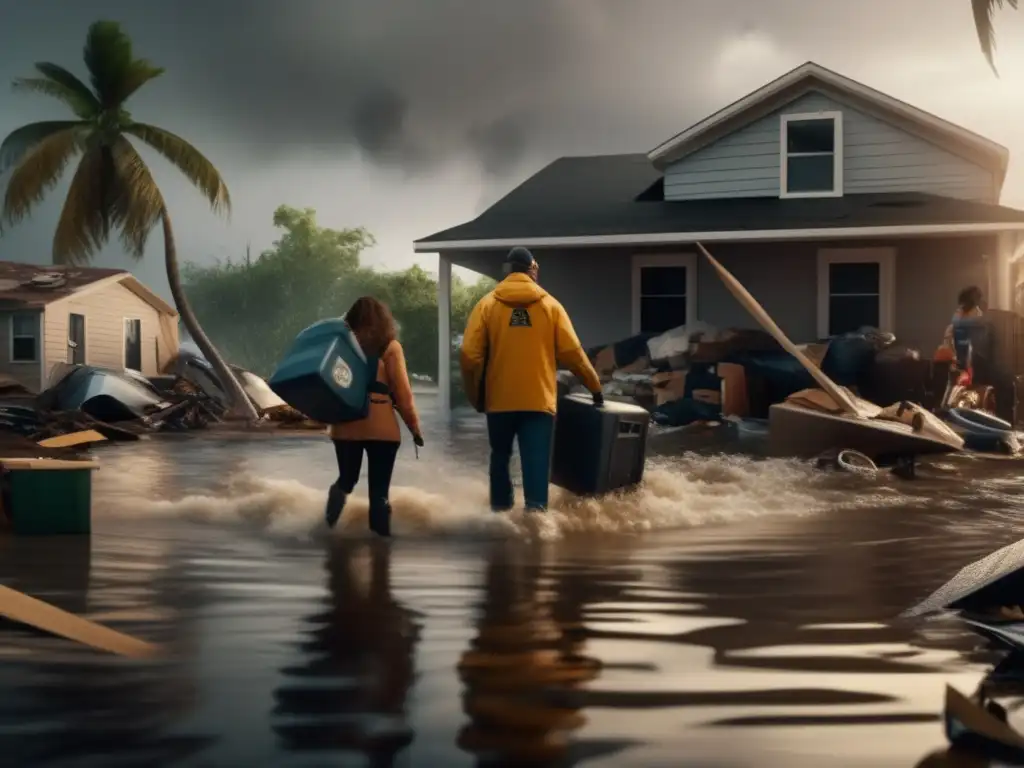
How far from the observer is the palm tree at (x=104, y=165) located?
2889 centimetres

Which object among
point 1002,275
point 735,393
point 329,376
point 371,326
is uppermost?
point 1002,275

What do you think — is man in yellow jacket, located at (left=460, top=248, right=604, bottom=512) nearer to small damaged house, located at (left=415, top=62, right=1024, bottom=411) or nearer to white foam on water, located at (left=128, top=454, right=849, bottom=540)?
white foam on water, located at (left=128, top=454, right=849, bottom=540)

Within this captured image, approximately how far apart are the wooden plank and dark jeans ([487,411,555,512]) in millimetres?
3507

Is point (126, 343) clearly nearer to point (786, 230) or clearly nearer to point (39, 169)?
point (39, 169)

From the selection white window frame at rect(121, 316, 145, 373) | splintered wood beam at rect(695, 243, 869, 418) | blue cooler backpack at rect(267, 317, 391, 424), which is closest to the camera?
blue cooler backpack at rect(267, 317, 391, 424)

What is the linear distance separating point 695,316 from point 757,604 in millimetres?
16386

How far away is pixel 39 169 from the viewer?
95.5 feet

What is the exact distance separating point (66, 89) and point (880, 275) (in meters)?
20.5

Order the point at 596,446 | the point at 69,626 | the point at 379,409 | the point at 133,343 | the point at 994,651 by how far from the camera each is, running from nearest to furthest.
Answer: the point at 994,651 < the point at 69,626 < the point at 379,409 < the point at 596,446 < the point at 133,343

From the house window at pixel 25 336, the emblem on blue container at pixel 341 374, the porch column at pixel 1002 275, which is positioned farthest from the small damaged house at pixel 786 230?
the house window at pixel 25 336

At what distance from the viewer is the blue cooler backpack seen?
729 cm

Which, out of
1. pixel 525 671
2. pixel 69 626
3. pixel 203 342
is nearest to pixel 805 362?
pixel 525 671

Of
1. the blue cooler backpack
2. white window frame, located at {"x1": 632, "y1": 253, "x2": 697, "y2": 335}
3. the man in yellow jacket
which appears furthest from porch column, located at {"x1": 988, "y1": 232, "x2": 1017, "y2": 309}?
the blue cooler backpack

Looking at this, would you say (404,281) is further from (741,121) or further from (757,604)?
(757,604)
